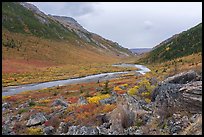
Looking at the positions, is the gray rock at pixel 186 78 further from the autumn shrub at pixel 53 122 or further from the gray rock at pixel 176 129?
the autumn shrub at pixel 53 122

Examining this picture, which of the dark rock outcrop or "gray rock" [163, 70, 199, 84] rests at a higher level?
"gray rock" [163, 70, 199, 84]

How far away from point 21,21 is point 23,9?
20.6m

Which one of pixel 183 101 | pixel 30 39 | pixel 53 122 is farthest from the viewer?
pixel 30 39

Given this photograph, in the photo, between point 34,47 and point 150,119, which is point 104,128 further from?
point 34,47

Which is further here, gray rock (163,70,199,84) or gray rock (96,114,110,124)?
gray rock (163,70,199,84)

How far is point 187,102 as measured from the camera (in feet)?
61.0

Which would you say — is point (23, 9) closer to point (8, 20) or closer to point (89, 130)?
point (8, 20)

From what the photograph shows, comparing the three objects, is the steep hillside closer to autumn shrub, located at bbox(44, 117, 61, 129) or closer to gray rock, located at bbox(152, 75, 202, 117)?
autumn shrub, located at bbox(44, 117, 61, 129)

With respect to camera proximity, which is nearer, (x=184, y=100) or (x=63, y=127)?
(x=184, y=100)

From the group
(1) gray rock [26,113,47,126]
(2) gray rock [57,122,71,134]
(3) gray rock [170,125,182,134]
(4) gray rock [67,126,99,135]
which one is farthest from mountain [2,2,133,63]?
(3) gray rock [170,125,182,134]

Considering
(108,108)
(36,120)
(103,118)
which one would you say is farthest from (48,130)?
(108,108)

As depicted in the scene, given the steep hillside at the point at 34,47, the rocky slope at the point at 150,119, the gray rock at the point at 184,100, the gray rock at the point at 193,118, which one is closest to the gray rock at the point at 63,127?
the rocky slope at the point at 150,119

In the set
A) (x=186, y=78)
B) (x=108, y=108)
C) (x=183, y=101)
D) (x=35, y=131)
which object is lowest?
(x=35, y=131)

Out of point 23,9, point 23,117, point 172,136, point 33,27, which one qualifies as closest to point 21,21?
point 33,27
